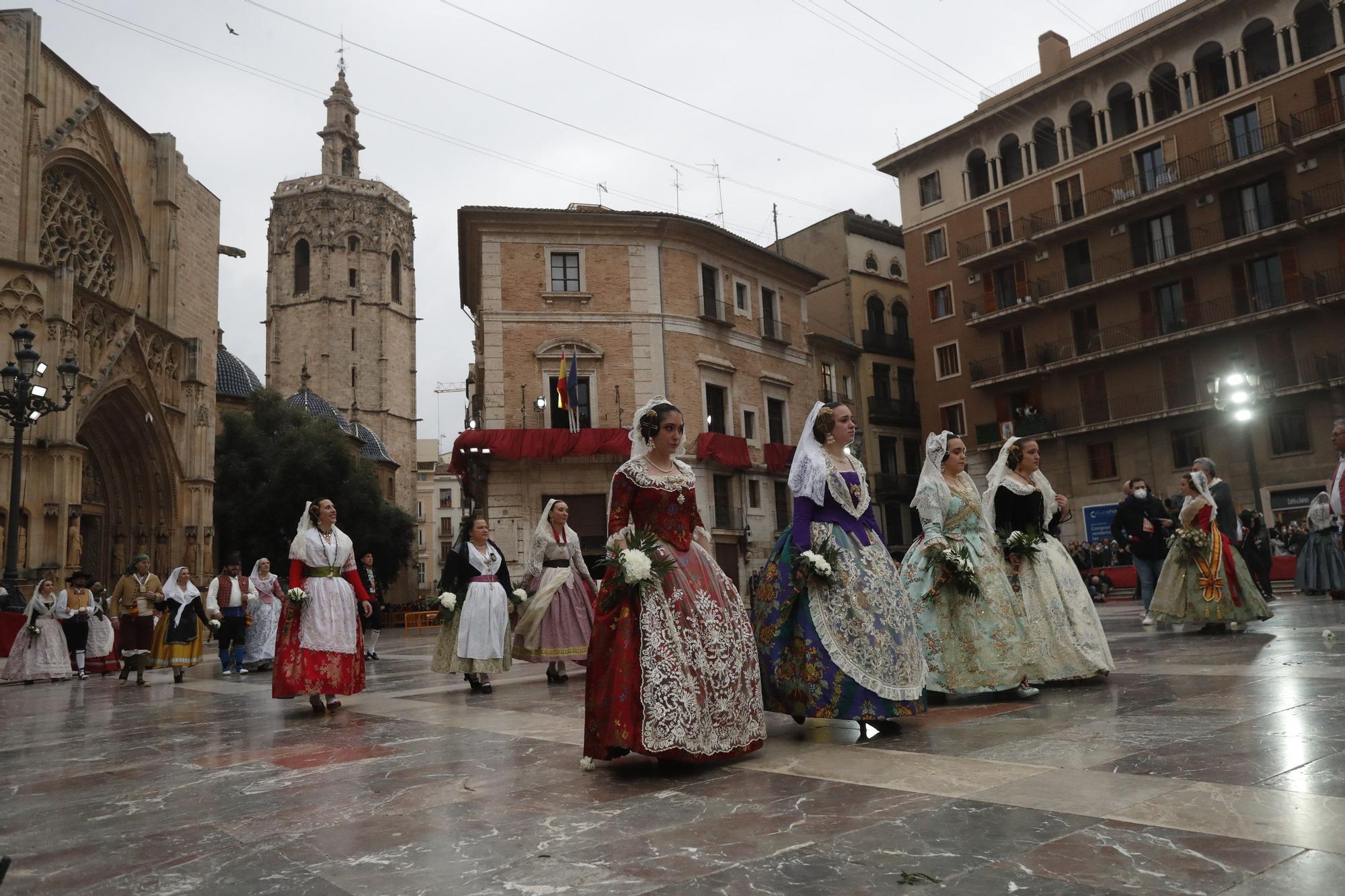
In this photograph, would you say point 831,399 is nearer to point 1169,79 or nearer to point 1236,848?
point 1169,79

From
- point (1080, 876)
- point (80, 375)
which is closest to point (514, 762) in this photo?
point (1080, 876)

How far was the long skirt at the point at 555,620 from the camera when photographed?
392 inches

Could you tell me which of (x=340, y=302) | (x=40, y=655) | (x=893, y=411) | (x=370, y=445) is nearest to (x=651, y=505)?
(x=40, y=655)

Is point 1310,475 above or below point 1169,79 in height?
below

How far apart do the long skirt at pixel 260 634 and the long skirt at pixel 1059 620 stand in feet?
38.1

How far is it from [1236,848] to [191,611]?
14.1 meters

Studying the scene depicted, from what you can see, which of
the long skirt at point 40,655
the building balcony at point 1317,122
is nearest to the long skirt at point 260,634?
the long skirt at point 40,655

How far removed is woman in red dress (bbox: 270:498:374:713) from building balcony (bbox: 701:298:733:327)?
79.8ft

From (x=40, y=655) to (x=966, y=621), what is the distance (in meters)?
14.7

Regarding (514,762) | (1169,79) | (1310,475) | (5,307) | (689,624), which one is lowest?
(514,762)

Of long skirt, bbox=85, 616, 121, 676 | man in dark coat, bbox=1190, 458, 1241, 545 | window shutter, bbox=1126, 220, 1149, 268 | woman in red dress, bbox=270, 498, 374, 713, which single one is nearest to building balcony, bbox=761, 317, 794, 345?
window shutter, bbox=1126, 220, 1149, 268

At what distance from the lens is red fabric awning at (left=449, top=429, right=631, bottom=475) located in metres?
28.0

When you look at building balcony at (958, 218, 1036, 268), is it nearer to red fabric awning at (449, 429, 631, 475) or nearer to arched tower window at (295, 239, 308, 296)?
red fabric awning at (449, 429, 631, 475)

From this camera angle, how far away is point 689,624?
4.84m
